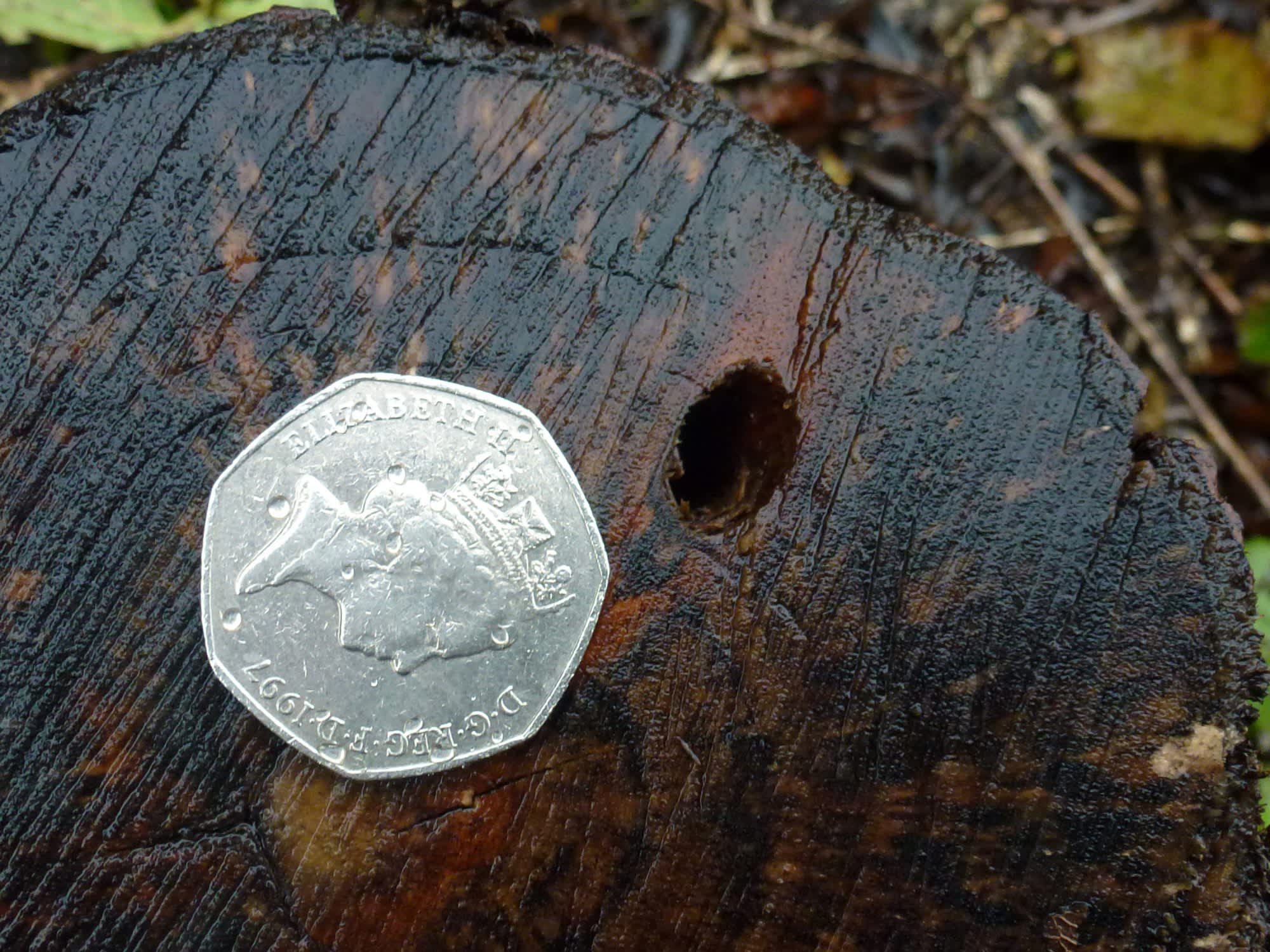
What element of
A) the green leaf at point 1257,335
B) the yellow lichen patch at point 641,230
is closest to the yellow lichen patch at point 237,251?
the yellow lichen patch at point 641,230

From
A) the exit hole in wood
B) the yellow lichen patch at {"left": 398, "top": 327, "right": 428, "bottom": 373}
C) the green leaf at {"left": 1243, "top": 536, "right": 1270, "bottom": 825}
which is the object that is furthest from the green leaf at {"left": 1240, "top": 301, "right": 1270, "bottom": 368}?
the yellow lichen patch at {"left": 398, "top": 327, "right": 428, "bottom": 373}

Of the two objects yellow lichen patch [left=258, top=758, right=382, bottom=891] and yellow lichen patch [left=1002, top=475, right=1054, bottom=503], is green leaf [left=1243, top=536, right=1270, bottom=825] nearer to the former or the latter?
yellow lichen patch [left=1002, top=475, right=1054, bottom=503]

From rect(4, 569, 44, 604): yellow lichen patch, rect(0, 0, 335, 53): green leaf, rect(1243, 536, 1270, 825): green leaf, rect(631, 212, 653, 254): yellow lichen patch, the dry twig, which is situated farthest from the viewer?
A: the dry twig

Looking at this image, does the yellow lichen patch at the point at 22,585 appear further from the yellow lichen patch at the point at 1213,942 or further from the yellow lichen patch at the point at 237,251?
the yellow lichen patch at the point at 1213,942

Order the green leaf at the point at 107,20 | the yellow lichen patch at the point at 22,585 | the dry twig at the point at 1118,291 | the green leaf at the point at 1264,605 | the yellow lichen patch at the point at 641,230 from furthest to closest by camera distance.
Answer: the dry twig at the point at 1118,291, the green leaf at the point at 1264,605, the green leaf at the point at 107,20, the yellow lichen patch at the point at 641,230, the yellow lichen patch at the point at 22,585

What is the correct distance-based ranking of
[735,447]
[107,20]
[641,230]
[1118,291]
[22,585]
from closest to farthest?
1. [22,585]
2. [641,230]
3. [735,447]
4. [107,20]
5. [1118,291]

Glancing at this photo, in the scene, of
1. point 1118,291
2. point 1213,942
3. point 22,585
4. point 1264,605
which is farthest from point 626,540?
point 1118,291

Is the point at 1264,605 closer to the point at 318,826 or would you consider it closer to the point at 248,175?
the point at 318,826
